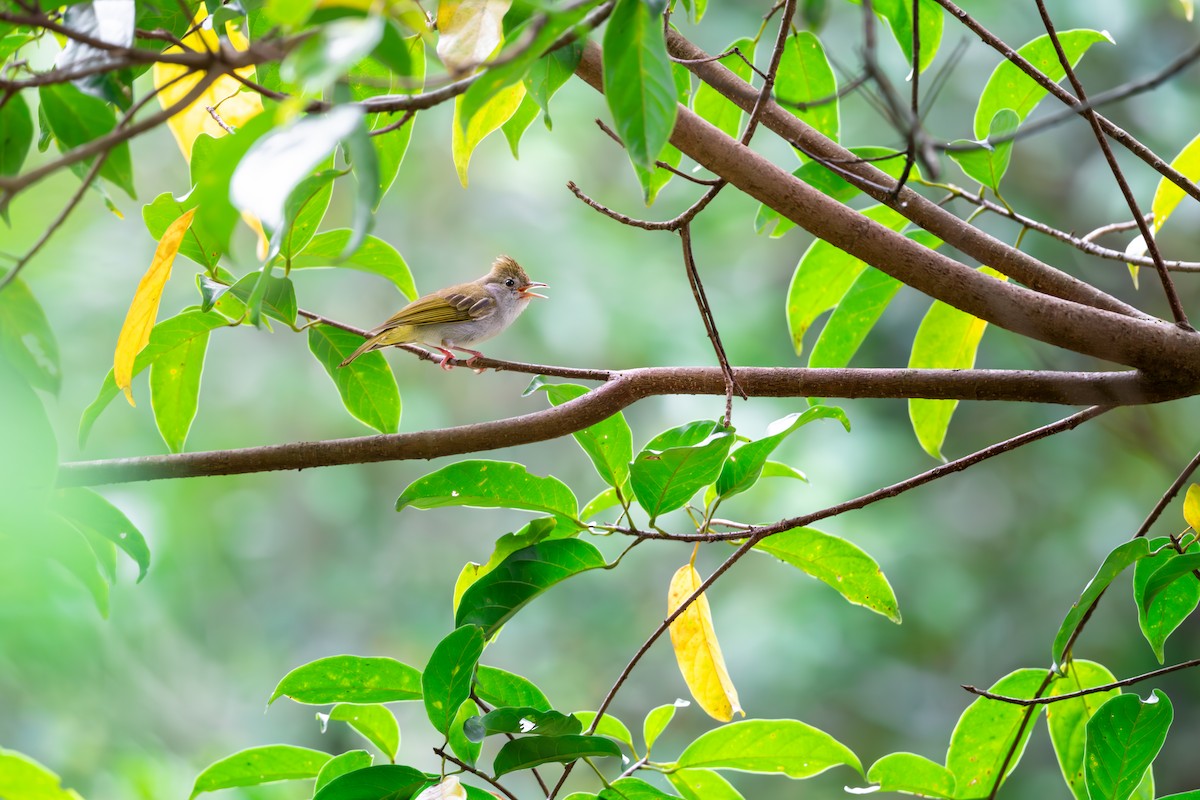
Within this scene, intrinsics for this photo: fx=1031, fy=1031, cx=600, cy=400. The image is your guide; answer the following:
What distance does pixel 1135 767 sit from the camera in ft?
4.19

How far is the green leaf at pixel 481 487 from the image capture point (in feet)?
4.64

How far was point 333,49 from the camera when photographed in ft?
2.11

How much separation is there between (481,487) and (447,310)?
1.80 meters

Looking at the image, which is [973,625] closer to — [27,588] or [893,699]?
[893,699]

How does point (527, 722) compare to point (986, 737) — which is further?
point (986, 737)

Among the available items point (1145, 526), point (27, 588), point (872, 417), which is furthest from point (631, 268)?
point (27, 588)

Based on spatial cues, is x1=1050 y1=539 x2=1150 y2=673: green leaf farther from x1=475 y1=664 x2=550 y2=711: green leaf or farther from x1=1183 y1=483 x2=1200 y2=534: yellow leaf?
x1=475 y1=664 x2=550 y2=711: green leaf

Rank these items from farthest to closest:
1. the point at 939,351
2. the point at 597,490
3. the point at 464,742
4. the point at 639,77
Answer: the point at 597,490 < the point at 939,351 < the point at 464,742 < the point at 639,77

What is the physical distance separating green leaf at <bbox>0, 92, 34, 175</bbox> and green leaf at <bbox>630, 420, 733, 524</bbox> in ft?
2.37

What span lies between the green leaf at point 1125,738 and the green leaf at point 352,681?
33.8 inches

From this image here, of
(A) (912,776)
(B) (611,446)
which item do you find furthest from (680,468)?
(A) (912,776)

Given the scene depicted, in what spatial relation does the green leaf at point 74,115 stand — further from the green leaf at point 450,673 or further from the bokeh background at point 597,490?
the bokeh background at point 597,490

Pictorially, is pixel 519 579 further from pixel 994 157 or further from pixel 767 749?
pixel 994 157

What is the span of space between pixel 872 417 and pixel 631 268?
1664mm
